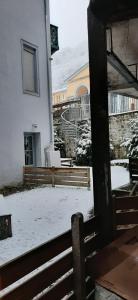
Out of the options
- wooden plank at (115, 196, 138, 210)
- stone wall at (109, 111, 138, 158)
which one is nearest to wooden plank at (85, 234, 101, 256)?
wooden plank at (115, 196, 138, 210)

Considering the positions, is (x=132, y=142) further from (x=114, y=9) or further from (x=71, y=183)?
(x=114, y=9)

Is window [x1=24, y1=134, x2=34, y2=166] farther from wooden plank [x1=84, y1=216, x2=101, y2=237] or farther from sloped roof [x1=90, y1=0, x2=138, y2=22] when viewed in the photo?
sloped roof [x1=90, y1=0, x2=138, y2=22]

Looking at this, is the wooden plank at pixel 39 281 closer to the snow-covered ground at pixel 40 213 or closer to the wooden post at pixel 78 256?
the wooden post at pixel 78 256

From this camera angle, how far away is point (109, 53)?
4129mm

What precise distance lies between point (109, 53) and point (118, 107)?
2098 cm

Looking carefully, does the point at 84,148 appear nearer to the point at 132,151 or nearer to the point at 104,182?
the point at 132,151

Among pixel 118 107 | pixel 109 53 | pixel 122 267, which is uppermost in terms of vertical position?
pixel 118 107

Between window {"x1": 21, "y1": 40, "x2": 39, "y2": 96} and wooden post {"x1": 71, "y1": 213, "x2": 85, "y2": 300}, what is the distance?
1020 cm

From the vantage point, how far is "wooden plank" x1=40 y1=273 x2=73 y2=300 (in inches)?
90.6

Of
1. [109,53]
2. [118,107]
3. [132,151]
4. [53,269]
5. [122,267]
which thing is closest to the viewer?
[53,269]

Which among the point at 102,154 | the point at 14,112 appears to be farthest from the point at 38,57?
the point at 102,154

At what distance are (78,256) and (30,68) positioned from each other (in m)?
11.2

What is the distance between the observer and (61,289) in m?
2.43

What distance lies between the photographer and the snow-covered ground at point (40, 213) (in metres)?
5.53
